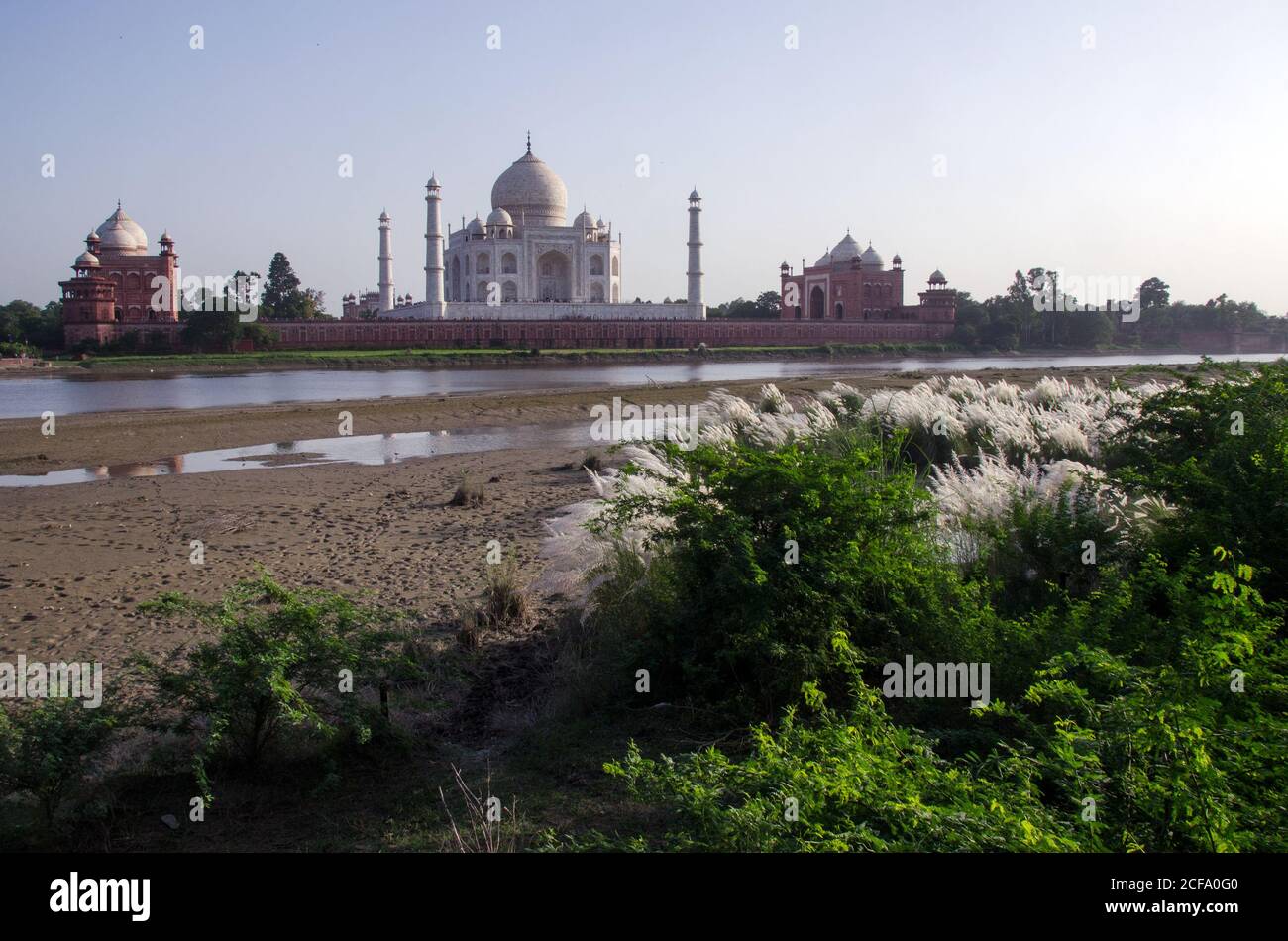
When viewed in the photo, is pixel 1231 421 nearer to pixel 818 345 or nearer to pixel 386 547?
pixel 386 547

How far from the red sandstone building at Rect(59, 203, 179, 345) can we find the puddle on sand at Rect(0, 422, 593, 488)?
28230mm

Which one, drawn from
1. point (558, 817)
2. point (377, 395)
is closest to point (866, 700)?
point (558, 817)

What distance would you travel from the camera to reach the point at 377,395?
22078 mm

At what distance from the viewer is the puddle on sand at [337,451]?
11156 mm

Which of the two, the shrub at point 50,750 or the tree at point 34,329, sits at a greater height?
the tree at point 34,329

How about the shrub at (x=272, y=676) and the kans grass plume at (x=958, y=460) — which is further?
the kans grass plume at (x=958, y=460)

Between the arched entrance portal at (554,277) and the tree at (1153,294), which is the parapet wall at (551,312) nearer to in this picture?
the arched entrance portal at (554,277)

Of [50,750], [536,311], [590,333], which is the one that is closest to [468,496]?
[50,750]

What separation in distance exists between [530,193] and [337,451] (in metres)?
46.2

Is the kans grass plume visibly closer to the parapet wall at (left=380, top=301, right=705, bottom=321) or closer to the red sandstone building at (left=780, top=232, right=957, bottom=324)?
the parapet wall at (left=380, top=301, right=705, bottom=321)

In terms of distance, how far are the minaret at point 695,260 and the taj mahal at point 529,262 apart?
2.0 inches

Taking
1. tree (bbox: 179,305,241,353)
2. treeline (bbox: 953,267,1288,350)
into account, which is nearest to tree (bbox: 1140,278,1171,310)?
treeline (bbox: 953,267,1288,350)

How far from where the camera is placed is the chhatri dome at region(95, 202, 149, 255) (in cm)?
4762

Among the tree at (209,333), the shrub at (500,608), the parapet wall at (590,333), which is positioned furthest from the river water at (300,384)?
the shrub at (500,608)
